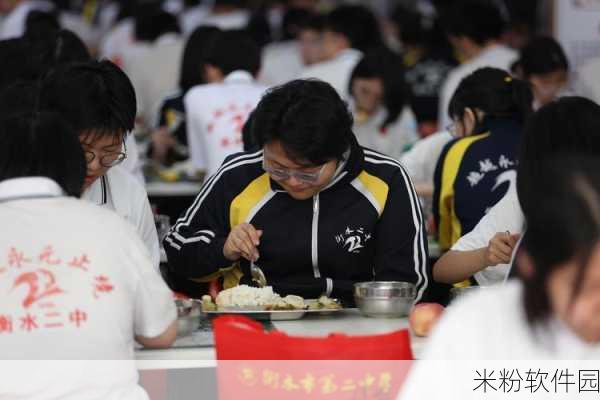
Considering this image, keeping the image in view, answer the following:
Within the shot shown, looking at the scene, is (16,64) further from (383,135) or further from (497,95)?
(383,135)

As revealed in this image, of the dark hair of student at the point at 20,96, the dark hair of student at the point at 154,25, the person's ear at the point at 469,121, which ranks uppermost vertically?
the dark hair of student at the point at 154,25

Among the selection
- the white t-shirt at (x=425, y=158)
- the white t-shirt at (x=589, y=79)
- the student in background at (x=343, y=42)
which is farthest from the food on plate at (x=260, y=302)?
the student in background at (x=343, y=42)

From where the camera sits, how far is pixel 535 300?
181 cm

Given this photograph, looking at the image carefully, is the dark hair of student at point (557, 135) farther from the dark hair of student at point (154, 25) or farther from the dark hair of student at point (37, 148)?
the dark hair of student at point (154, 25)

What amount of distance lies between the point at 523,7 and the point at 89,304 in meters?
7.49

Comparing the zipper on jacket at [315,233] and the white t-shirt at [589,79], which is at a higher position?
the white t-shirt at [589,79]

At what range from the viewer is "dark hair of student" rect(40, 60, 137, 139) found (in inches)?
120

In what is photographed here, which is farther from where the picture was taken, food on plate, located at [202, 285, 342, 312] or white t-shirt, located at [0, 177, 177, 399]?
food on plate, located at [202, 285, 342, 312]

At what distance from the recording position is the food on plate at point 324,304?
306 centimetres

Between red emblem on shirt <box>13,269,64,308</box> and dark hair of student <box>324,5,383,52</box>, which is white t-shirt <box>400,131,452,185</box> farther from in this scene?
red emblem on shirt <box>13,269,64,308</box>

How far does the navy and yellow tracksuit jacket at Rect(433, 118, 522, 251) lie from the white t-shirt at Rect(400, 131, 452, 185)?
1.94ft

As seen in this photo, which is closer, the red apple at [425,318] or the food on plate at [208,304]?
the red apple at [425,318]

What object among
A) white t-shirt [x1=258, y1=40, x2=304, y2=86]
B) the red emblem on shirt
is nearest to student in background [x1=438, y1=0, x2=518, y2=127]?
white t-shirt [x1=258, y1=40, x2=304, y2=86]

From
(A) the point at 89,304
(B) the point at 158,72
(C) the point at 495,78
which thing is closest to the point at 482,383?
(A) the point at 89,304
